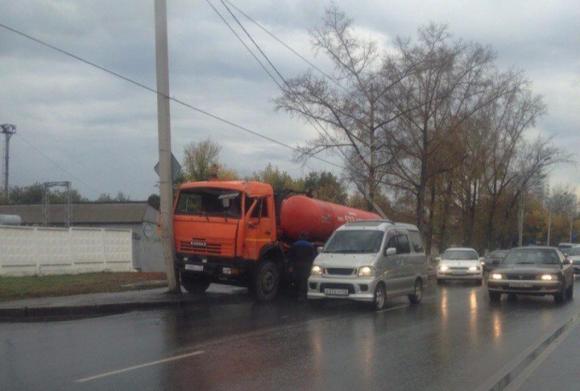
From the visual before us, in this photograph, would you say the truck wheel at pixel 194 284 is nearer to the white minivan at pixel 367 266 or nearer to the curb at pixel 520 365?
the white minivan at pixel 367 266

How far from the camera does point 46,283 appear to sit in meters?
18.7

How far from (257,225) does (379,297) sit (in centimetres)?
370

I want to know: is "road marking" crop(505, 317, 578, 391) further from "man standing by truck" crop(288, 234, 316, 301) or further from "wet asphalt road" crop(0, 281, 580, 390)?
"man standing by truck" crop(288, 234, 316, 301)

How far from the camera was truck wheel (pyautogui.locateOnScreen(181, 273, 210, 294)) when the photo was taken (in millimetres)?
18739

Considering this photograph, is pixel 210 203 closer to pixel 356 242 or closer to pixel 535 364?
pixel 356 242

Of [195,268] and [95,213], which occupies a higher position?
[95,213]

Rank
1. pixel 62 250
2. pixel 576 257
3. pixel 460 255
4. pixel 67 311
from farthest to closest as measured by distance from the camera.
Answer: pixel 576 257 < pixel 460 255 < pixel 62 250 < pixel 67 311

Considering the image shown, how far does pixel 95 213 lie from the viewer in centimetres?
5106

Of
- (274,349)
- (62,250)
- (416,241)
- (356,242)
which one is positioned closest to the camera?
(274,349)

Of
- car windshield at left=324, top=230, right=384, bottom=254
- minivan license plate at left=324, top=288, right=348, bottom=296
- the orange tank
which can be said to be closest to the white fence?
the orange tank

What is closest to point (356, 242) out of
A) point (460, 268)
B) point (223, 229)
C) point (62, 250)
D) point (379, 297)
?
point (379, 297)

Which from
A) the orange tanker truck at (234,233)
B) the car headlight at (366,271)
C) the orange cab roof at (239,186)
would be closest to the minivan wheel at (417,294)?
the car headlight at (366,271)

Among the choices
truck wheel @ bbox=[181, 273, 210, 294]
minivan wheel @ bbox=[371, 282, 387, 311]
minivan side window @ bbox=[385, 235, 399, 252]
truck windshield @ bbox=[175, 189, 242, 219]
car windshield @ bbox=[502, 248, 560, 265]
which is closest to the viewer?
minivan wheel @ bbox=[371, 282, 387, 311]

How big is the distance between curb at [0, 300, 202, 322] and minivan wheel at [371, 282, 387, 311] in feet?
16.6
